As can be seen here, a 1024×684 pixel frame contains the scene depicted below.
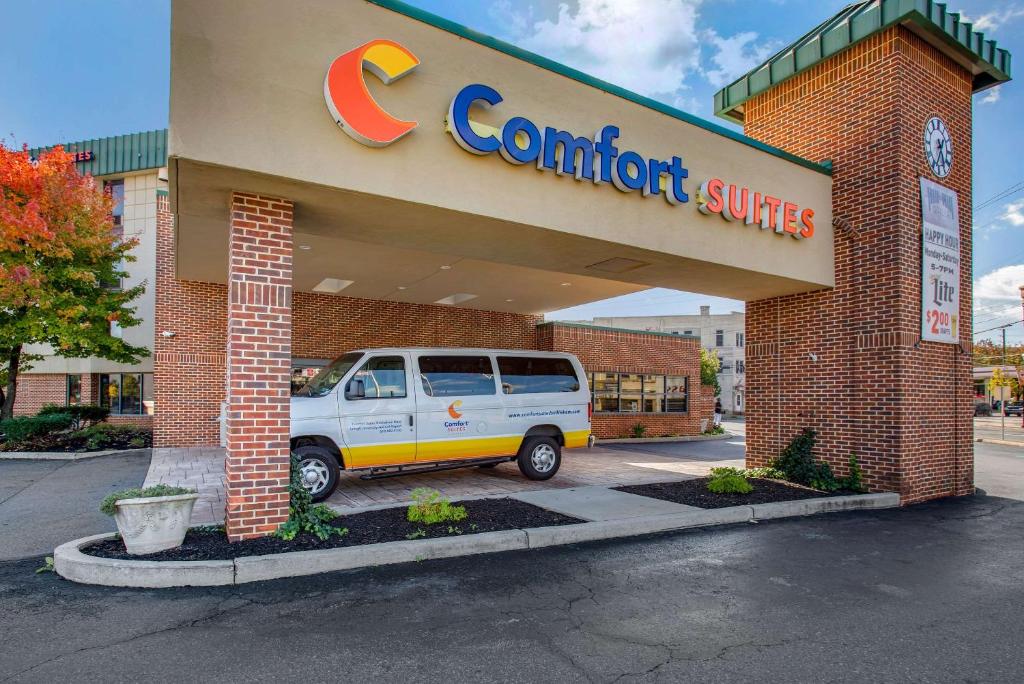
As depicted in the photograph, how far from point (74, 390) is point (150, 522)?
2055 centimetres

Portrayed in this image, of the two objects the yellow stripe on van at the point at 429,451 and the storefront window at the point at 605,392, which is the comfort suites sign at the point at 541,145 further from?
the storefront window at the point at 605,392

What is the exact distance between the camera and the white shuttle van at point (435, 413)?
8797 millimetres

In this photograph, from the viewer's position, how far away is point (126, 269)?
2145 cm

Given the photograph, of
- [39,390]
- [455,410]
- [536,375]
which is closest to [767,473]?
[536,375]

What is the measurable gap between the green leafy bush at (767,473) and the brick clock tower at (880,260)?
413mm

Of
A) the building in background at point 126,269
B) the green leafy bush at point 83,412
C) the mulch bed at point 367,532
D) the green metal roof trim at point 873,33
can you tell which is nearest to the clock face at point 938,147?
the green metal roof trim at point 873,33

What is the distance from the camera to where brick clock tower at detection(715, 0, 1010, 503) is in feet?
31.4

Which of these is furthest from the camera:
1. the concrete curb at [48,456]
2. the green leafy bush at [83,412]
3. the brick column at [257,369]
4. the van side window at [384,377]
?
the green leafy bush at [83,412]

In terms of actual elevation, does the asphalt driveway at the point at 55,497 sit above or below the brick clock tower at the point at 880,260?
below

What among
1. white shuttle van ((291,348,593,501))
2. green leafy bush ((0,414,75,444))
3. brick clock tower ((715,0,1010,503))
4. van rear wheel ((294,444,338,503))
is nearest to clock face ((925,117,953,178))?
brick clock tower ((715,0,1010,503))

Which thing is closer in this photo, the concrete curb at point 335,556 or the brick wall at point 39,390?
the concrete curb at point 335,556

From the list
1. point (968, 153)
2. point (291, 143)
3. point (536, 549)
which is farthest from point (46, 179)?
point (968, 153)

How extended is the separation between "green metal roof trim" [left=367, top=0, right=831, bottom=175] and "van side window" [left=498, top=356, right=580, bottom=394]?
190 inches

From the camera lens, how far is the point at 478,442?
10.2 m
